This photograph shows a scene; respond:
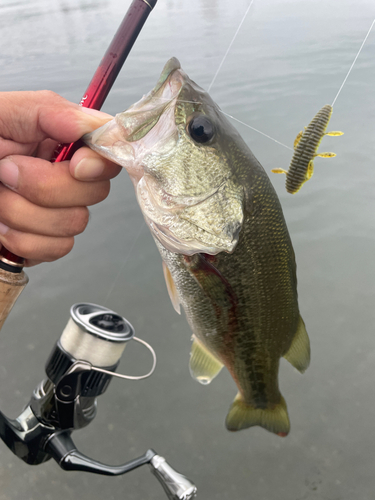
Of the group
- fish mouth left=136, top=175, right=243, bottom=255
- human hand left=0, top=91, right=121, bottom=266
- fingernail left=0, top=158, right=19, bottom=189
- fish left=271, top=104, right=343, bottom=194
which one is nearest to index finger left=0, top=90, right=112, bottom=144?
human hand left=0, top=91, right=121, bottom=266

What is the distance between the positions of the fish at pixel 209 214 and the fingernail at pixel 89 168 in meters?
0.06

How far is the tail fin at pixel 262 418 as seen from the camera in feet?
4.95

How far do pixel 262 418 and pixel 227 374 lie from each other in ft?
3.15

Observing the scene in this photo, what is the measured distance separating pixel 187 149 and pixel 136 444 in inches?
76.9

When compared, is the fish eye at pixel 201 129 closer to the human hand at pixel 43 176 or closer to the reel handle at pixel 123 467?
the human hand at pixel 43 176

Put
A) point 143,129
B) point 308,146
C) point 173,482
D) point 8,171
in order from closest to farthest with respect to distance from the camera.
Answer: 1. point 143,129
2. point 8,171
3. point 173,482
4. point 308,146

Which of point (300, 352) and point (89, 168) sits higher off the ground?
point (89, 168)

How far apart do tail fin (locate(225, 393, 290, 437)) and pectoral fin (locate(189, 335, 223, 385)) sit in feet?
0.77

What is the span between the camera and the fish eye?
955 millimetres

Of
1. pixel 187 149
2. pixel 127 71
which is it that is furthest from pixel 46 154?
pixel 127 71

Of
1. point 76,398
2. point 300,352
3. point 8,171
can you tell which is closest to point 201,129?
point 8,171

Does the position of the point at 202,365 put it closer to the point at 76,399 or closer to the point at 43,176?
the point at 76,399

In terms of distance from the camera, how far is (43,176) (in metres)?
0.99

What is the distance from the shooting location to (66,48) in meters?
7.80
